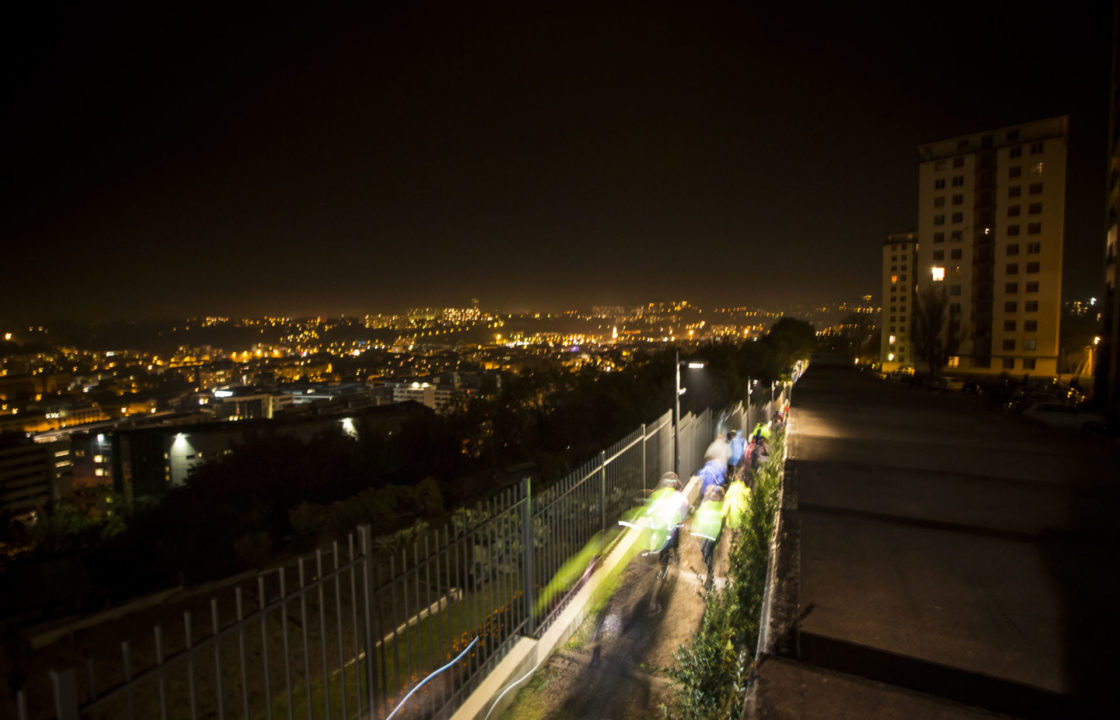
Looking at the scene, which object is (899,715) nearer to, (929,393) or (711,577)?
(711,577)

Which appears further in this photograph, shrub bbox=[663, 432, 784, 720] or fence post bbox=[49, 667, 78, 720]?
shrub bbox=[663, 432, 784, 720]

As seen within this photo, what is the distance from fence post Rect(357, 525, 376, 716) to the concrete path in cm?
192

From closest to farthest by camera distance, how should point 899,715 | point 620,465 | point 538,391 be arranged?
point 899,715 < point 620,465 < point 538,391

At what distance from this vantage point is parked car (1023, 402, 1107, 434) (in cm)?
1345

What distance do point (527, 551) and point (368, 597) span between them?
1610mm

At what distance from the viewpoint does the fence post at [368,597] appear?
2793 mm

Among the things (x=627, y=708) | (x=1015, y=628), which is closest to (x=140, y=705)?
(x=627, y=708)

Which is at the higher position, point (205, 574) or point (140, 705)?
point (140, 705)

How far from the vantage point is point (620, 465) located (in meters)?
6.78

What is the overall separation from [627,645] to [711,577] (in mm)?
1190

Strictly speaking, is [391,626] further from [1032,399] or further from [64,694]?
[1032,399]

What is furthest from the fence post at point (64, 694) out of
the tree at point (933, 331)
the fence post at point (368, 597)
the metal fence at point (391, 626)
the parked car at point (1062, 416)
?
the tree at point (933, 331)

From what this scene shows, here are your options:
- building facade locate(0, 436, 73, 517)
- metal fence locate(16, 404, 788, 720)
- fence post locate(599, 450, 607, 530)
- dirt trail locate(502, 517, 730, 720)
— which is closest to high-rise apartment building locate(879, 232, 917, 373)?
fence post locate(599, 450, 607, 530)

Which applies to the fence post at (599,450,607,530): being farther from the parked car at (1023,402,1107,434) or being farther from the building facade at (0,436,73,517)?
the building facade at (0,436,73,517)
